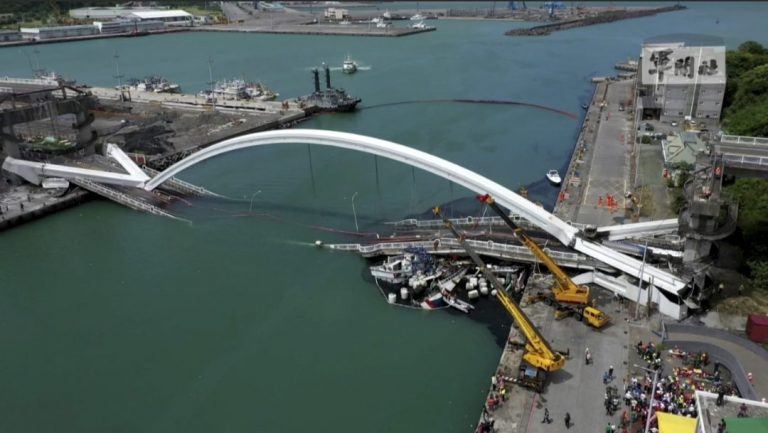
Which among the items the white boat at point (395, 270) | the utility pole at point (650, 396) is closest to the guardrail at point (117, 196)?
the white boat at point (395, 270)

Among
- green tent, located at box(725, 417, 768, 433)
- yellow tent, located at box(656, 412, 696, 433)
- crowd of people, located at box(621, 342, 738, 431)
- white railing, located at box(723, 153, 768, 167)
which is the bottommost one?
crowd of people, located at box(621, 342, 738, 431)

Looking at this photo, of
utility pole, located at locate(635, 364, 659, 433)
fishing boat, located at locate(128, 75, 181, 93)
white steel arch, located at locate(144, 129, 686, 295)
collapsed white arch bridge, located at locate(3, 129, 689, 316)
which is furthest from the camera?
fishing boat, located at locate(128, 75, 181, 93)

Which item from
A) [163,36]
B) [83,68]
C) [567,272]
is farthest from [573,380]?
[163,36]

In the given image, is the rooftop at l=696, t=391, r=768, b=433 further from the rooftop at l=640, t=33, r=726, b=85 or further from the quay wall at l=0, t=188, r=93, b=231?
the rooftop at l=640, t=33, r=726, b=85

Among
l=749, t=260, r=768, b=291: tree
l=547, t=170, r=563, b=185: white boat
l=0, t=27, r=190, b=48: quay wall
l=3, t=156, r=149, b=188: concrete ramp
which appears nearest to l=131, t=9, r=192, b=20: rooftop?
l=0, t=27, r=190, b=48: quay wall

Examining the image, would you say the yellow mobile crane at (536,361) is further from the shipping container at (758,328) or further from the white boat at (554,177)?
the white boat at (554,177)

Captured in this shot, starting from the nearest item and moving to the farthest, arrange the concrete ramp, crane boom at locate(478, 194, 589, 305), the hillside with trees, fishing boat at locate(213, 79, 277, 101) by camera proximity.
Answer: crane boom at locate(478, 194, 589, 305)
the hillside with trees
the concrete ramp
fishing boat at locate(213, 79, 277, 101)

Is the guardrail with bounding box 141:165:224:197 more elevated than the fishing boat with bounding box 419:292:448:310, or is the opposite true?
the guardrail with bounding box 141:165:224:197
